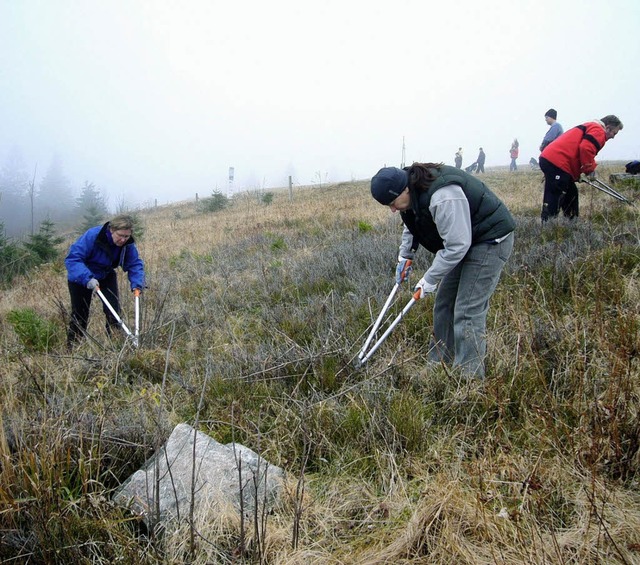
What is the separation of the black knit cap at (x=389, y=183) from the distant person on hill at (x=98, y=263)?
3.08 metres

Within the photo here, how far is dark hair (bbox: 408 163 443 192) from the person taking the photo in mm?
2701

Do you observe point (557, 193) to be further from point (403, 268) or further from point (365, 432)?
point (365, 432)

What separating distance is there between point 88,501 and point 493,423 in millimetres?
2194

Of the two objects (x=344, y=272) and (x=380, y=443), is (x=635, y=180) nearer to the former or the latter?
(x=344, y=272)

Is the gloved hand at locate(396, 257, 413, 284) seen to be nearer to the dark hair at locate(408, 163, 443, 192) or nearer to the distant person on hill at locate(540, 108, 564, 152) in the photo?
the dark hair at locate(408, 163, 443, 192)

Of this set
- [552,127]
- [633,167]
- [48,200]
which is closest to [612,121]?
[633,167]

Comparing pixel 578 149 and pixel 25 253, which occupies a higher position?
pixel 578 149

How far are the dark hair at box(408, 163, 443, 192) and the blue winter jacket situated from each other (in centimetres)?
344

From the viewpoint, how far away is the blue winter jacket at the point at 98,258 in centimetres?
440

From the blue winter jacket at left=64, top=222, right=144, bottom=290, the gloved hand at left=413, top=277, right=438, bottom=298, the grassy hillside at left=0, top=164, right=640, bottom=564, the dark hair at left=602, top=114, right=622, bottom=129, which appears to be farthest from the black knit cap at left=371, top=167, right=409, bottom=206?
the dark hair at left=602, top=114, right=622, bottom=129

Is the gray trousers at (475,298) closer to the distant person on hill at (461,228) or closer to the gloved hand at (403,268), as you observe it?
the distant person on hill at (461,228)

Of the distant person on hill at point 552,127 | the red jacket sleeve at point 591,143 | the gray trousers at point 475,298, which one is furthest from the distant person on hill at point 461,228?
the distant person on hill at point 552,127

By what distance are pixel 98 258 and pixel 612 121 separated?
7111 millimetres

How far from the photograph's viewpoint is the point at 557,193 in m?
5.98
